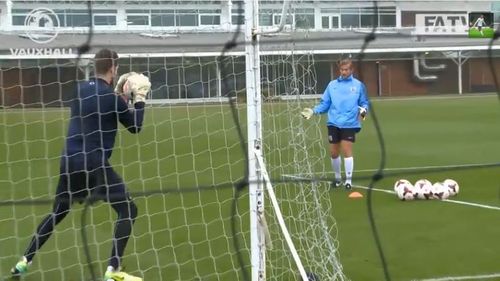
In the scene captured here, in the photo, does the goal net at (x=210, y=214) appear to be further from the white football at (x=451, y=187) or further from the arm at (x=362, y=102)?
the white football at (x=451, y=187)

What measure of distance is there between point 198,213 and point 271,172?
2.22 metres

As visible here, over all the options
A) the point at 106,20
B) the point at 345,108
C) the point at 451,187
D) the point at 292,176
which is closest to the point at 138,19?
the point at 106,20

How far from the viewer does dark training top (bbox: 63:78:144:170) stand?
219 inches

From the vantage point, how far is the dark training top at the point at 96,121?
555cm

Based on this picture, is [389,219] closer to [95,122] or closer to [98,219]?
[98,219]

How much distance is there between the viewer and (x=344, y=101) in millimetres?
10430

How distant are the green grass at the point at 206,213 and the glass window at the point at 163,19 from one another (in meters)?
11.0

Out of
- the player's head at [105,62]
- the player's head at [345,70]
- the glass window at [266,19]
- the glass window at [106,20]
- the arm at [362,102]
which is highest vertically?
the glass window at [106,20]

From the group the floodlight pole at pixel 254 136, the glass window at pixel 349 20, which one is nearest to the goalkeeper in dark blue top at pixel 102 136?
the floodlight pole at pixel 254 136

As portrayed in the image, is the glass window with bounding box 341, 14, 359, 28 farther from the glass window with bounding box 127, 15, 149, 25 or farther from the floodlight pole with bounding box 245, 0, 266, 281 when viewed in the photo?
the floodlight pole with bounding box 245, 0, 266, 281

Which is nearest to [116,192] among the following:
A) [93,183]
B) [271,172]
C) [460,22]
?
[93,183]

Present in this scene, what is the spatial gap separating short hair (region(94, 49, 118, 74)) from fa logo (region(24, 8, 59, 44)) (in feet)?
61.8

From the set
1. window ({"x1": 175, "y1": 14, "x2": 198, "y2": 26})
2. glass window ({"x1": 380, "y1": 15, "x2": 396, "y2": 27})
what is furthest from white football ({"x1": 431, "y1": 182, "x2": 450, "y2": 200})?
glass window ({"x1": 380, "y1": 15, "x2": 396, "y2": 27})

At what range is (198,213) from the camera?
860 centimetres
